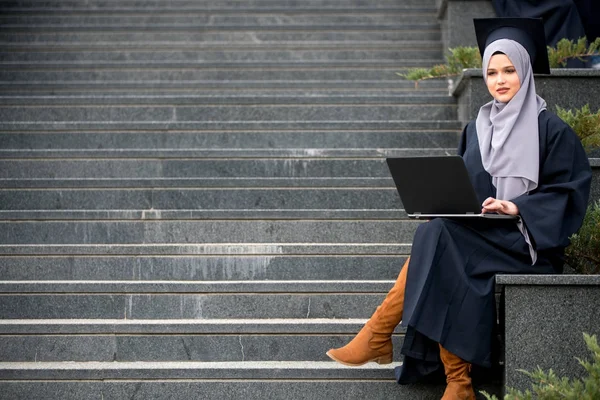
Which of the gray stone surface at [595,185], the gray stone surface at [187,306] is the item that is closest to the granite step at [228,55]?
the gray stone surface at [595,185]

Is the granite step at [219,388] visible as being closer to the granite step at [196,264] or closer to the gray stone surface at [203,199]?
the granite step at [196,264]

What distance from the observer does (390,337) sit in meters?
5.36

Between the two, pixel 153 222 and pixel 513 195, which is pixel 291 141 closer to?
pixel 153 222

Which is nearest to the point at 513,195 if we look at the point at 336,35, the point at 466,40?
the point at 466,40

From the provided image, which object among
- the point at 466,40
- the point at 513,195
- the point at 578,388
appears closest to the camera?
the point at 578,388

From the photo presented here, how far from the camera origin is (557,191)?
17.1 ft

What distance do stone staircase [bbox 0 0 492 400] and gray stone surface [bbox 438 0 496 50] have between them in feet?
1.03

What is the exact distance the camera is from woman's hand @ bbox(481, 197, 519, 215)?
5.09 m

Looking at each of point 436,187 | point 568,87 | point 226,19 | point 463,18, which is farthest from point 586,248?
point 226,19

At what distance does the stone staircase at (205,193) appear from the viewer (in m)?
5.72

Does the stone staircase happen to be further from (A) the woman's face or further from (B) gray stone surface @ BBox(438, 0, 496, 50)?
(A) the woman's face

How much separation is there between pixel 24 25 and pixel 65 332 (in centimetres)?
489

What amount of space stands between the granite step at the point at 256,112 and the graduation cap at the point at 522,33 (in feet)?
7.99

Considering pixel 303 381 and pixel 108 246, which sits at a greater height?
pixel 108 246
